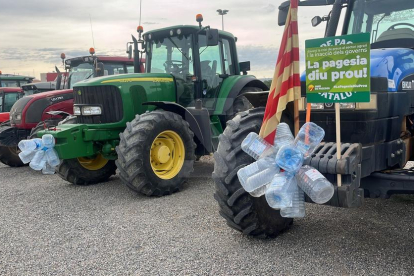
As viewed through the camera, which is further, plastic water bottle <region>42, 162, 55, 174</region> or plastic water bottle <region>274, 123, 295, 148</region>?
plastic water bottle <region>42, 162, 55, 174</region>

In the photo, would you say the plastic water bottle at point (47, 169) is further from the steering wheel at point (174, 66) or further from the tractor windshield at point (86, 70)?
the tractor windshield at point (86, 70)

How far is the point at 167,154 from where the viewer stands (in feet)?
19.2

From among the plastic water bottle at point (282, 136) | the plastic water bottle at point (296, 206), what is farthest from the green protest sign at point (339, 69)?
the plastic water bottle at point (296, 206)

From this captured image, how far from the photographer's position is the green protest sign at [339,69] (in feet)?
8.49

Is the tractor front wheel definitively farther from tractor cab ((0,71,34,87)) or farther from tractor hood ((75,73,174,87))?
tractor cab ((0,71,34,87))

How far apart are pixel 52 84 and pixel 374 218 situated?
395 inches

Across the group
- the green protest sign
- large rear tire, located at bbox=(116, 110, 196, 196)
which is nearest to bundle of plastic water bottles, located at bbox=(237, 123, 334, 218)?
the green protest sign

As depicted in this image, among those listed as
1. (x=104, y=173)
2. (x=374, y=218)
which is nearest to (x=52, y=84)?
(x=104, y=173)

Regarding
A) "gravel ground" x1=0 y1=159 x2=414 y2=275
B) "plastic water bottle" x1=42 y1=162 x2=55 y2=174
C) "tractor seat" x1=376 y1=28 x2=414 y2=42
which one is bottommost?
"gravel ground" x1=0 y1=159 x2=414 y2=275

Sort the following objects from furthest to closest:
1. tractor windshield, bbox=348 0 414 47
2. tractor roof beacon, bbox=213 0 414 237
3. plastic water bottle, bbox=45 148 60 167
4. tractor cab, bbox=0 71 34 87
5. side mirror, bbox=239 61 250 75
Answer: tractor cab, bbox=0 71 34 87 < side mirror, bbox=239 61 250 75 < plastic water bottle, bbox=45 148 60 167 < tractor windshield, bbox=348 0 414 47 < tractor roof beacon, bbox=213 0 414 237

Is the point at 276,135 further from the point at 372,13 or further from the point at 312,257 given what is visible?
the point at 372,13

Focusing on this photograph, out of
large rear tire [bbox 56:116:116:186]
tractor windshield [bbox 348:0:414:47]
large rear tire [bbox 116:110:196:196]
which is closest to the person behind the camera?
tractor windshield [bbox 348:0:414:47]

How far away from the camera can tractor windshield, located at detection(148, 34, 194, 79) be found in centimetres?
675

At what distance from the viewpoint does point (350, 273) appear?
9.91 feet
